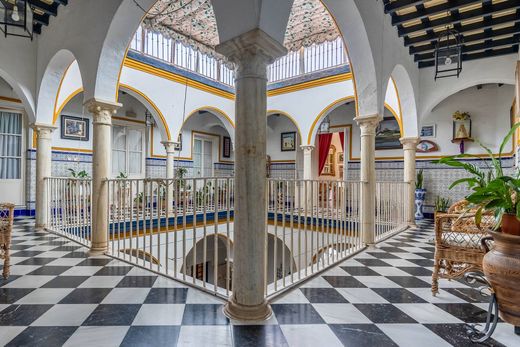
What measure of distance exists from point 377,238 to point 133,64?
7004mm

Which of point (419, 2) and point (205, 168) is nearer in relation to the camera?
point (419, 2)

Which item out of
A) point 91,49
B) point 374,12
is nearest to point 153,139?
point 91,49

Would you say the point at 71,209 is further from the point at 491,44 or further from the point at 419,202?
the point at 491,44

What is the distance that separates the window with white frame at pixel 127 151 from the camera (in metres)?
8.99

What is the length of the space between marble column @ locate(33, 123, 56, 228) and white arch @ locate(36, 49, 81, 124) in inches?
8.3

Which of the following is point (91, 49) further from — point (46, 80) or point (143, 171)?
point (143, 171)

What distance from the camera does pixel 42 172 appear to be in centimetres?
532

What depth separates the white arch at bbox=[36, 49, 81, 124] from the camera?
5043mm

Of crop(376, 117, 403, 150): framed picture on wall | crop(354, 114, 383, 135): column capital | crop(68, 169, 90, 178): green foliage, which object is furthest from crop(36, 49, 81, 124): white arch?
crop(376, 117, 403, 150): framed picture on wall

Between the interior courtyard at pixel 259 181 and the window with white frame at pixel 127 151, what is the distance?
0.05 meters

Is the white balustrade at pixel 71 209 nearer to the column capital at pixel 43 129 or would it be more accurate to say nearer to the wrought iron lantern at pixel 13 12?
the column capital at pixel 43 129

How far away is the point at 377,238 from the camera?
4.75 m

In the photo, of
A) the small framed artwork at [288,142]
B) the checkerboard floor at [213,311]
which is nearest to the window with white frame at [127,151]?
the small framed artwork at [288,142]

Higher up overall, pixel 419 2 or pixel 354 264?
pixel 419 2
